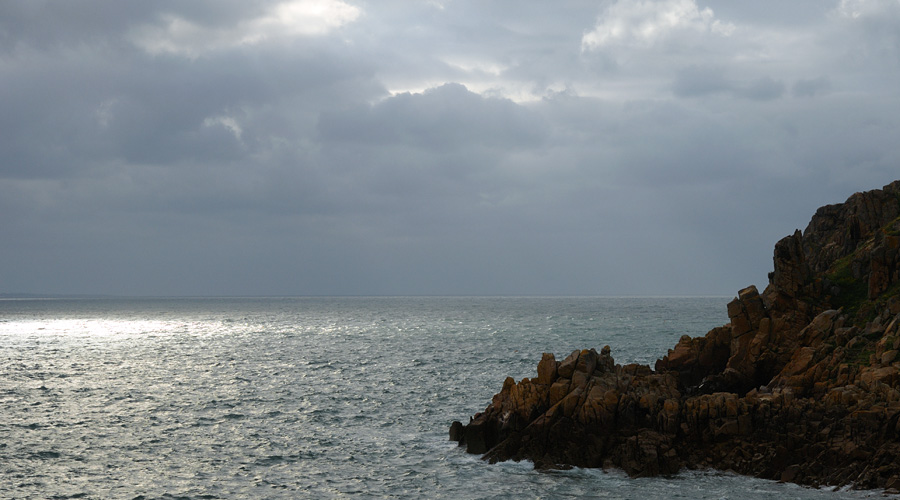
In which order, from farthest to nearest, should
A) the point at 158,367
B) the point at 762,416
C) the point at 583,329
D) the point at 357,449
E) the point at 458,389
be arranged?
the point at 583,329 < the point at 158,367 < the point at 458,389 < the point at 357,449 < the point at 762,416

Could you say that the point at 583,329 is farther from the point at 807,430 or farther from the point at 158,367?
the point at 807,430

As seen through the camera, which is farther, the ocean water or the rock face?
the ocean water

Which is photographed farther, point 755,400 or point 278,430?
point 278,430

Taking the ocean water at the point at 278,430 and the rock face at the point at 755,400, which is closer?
the rock face at the point at 755,400

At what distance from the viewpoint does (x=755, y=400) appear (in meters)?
36.6

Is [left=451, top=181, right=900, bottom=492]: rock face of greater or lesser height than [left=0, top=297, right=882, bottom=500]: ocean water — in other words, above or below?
above

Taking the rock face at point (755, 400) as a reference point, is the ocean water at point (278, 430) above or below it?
below

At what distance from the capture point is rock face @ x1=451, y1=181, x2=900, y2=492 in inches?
1324

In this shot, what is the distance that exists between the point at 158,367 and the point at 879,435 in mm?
81063

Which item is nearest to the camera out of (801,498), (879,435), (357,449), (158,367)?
(801,498)

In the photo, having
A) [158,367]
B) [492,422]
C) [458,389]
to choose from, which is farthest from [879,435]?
[158,367]

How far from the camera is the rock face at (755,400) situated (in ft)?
110

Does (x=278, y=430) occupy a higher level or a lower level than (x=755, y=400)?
lower

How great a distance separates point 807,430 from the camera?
34344 mm
